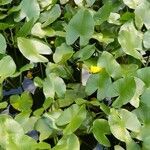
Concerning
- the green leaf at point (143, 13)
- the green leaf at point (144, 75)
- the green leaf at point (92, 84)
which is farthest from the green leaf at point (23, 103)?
the green leaf at point (143, 13)

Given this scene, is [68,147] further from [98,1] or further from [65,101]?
[98,1]

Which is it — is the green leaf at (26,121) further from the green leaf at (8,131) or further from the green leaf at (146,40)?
the green leaf at (146,40)

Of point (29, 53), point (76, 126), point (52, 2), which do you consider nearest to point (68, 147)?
point (76, 126)

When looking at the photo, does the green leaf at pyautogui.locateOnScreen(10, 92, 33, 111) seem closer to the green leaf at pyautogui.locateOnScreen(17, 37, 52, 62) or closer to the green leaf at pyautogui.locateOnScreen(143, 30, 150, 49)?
the green leaf at pyautogui.locateOnScreen(17, 37, 52, 62)

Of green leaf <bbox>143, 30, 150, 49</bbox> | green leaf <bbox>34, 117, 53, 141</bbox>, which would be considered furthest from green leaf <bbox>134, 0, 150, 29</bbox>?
A: green leaf <bbox>34, 117, 53, 141</bbox>

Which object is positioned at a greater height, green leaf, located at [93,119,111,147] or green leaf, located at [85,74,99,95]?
green leaf, located at [85,74,99,95]

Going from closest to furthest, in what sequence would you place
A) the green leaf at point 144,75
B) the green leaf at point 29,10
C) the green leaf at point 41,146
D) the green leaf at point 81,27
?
the green leaf at point 41,146 → the green leaf at point 144,75 → the green leaf at point 81,27 → the green leaf at point 29,10
